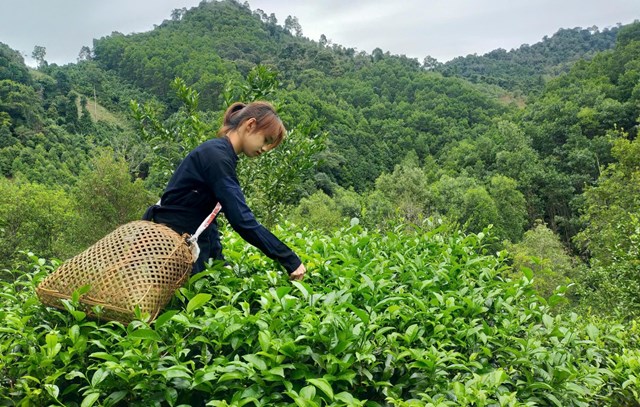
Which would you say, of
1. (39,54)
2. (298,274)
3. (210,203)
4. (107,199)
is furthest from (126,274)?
(39,54)

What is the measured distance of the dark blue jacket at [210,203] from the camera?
2.38 metres

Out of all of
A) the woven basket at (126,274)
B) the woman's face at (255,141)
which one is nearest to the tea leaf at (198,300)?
the woven basket at (126,274)

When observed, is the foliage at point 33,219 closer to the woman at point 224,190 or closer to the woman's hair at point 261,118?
the woman at point 224,190

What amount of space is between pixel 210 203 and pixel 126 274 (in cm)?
65

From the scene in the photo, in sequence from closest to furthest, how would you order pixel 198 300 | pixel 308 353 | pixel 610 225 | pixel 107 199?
pixel 308 353
pixel 198 300
pixel 610 225
pixel 107 199

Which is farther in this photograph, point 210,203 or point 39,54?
point 39,54

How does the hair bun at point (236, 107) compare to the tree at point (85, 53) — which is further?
the tree at point (85, 53)

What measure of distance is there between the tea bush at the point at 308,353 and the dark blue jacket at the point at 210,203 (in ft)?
0.49

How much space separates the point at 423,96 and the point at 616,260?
75052 mm

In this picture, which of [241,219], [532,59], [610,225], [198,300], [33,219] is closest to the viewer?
[198,300]

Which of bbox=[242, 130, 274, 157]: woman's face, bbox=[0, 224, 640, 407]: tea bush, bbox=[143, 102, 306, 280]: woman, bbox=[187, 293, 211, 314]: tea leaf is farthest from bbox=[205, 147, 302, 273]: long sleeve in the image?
Answer: bbox=[187, 293, 211, 314]: tea leaf

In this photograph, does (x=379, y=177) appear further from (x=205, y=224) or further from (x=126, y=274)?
(x=126, y=274)

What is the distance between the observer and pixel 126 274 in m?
2.09

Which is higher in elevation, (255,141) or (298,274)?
(255,141)
